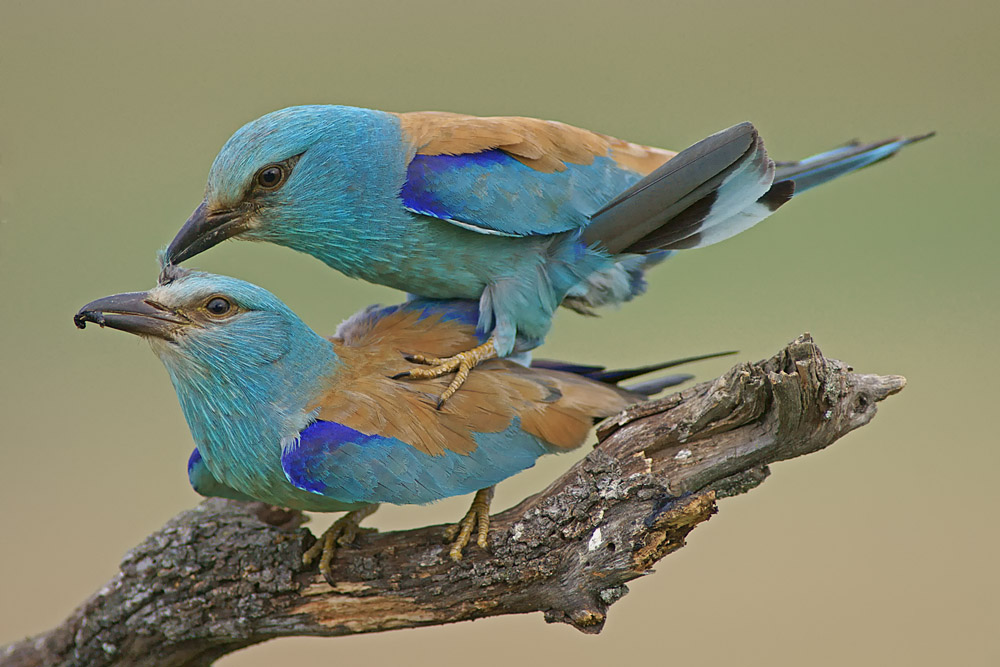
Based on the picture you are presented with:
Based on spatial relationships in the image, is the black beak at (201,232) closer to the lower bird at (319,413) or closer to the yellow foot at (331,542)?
the lower bird at (319,413)

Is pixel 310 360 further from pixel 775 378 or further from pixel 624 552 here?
pixel 775 378

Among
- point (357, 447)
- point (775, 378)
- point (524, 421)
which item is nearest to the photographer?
point (775, 378)

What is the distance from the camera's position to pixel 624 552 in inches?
78.0

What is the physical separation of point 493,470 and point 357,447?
0.30 meters

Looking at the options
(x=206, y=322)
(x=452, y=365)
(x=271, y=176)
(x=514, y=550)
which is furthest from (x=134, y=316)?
(x=514, y=550)

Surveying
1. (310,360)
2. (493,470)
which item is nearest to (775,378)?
(493,470)

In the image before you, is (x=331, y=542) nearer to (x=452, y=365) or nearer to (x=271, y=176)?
(x=452, y=365)

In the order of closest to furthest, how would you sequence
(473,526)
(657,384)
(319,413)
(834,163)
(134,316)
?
(134,316) < (319,413) < (473,526) < (834,163) < (657,384)

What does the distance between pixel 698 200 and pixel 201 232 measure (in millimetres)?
1092

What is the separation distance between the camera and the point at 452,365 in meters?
2.26

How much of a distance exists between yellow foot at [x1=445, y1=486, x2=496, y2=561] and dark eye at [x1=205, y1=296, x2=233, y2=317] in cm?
69

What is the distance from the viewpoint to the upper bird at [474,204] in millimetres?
2131

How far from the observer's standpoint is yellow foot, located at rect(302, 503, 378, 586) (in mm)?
2277

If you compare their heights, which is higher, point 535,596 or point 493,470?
point 493,470
